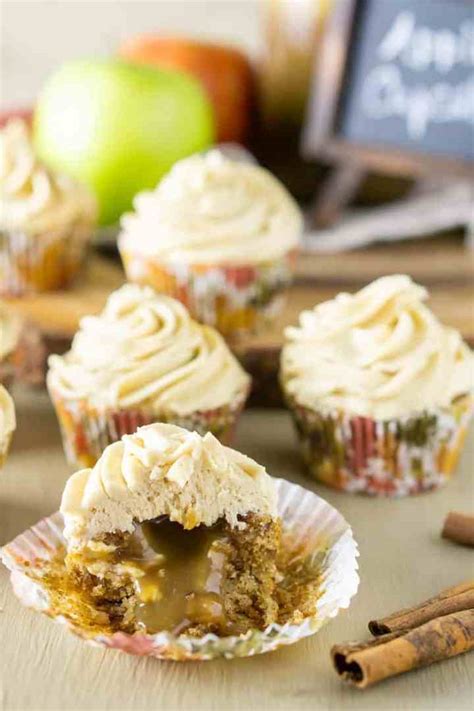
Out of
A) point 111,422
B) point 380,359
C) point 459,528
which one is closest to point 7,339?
point 111,422

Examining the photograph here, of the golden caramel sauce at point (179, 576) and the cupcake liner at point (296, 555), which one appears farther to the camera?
the golden caramel sauce at point (179, 576)

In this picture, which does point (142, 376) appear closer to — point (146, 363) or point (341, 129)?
point (146, 363)

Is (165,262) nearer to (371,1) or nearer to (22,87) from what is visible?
(371,1)

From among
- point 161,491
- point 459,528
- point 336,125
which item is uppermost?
point 161,491

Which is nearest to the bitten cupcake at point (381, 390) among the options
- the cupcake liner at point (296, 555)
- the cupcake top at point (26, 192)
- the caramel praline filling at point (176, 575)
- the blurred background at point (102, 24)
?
the cupcake liner at point (296, 555)

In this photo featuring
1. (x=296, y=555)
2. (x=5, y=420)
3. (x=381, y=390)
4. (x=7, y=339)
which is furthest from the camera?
(x=7, y=339)

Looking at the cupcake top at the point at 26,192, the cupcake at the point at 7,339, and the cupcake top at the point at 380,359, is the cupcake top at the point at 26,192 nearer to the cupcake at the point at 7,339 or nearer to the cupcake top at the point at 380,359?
the cupcake at the point at 7,339
